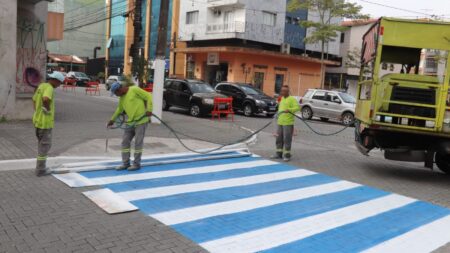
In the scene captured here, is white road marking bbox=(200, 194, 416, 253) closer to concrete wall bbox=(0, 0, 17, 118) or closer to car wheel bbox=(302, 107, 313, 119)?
concrete wall bbox=(0, 0, 17, 118)

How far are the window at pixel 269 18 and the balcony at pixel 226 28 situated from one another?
2723 millimetres

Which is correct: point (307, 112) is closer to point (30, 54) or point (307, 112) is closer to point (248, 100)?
point (248, 100)

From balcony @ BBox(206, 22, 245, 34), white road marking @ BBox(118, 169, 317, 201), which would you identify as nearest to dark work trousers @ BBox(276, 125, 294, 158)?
white road marking @ BBox(118, 169, 317, 201)

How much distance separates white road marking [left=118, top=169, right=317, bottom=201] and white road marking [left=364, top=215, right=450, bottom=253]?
2.99 meters

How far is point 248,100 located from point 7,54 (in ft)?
40.1

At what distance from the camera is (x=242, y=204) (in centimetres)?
678

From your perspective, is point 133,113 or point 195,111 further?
point 195,111

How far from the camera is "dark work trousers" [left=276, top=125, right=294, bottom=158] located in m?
10.7

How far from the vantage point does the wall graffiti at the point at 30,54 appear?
1442 centimetres

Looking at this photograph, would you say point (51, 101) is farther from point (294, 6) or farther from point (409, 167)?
point (294, 6)

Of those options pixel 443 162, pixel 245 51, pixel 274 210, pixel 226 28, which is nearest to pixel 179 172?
pixel 274 210

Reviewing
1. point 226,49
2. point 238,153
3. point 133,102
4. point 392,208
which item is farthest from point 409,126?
point 226,49

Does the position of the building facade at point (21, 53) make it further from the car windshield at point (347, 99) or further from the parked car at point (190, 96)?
the car windshield at point (347, 99)

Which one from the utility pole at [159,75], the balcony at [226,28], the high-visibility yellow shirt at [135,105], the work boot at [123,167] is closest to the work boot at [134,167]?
the work boot at [123,167]
